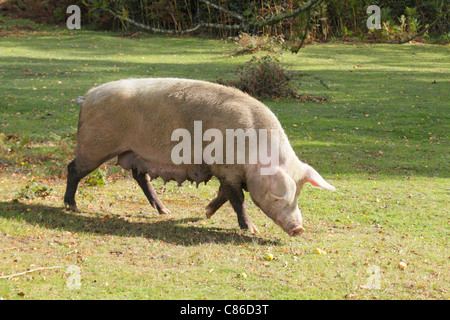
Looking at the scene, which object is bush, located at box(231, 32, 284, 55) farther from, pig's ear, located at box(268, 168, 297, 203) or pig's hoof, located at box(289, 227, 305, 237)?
pig's hoof, located at box(289, 227, 305, 237)

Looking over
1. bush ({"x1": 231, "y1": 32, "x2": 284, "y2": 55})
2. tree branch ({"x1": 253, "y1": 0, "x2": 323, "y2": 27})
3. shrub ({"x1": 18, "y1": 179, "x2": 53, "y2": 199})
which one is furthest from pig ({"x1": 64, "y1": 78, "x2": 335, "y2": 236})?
bush ({"x1": 231, "y1": 32, "x2": 284, "y2": 55})

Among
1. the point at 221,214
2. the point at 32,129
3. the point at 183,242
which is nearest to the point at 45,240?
the point at 183,242

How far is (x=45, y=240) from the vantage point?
603 centimetres

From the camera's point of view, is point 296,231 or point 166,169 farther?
point 166,169

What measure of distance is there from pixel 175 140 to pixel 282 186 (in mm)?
1498

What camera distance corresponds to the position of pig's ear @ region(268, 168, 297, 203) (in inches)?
250

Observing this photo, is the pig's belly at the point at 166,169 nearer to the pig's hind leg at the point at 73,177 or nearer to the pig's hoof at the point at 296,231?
the pig's hind leg at the point at 73,177

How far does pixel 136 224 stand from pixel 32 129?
5418 millimetres

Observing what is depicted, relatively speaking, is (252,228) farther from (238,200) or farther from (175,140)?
(175,140)

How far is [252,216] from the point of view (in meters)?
7.51

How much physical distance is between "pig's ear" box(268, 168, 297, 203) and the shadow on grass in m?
0.56

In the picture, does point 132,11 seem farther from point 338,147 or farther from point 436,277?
point 436,277

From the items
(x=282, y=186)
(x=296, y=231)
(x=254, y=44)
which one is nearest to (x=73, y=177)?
(x=282, y=186)

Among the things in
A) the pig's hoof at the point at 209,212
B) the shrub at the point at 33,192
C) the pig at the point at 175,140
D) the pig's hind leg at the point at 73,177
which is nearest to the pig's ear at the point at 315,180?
the pig at the point at 175,140
